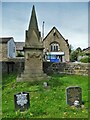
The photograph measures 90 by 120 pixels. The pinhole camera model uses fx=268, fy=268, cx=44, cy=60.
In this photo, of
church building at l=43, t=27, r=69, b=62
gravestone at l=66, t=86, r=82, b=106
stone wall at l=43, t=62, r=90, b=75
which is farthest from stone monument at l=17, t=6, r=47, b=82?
church building at l=43, t=27, r=69, b=62

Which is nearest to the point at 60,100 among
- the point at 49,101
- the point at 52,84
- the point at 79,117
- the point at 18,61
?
the point at 49,101

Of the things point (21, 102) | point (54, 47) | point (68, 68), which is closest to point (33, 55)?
point (68, 68)

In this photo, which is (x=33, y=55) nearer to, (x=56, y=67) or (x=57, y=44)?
(x=56, y=67)

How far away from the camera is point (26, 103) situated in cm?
1059

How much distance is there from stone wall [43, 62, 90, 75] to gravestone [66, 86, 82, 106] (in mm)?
11966

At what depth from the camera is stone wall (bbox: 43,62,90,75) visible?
23.1m

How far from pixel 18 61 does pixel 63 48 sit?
112 ft

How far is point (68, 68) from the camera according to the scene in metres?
23.7

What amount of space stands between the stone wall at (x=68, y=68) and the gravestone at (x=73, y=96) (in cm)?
1197

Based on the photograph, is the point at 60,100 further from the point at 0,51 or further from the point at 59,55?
the point at 59,55

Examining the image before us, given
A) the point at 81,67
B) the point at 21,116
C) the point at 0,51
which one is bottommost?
the point at 21,116

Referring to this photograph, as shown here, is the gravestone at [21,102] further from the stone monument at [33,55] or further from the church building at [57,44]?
the church building at [57,44]

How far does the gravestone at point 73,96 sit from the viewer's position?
36.3 ft

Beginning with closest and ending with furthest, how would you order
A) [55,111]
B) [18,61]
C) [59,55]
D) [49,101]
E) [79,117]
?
[79,117] → [55,111] → [49,101] → [18,61] → [59,55]
